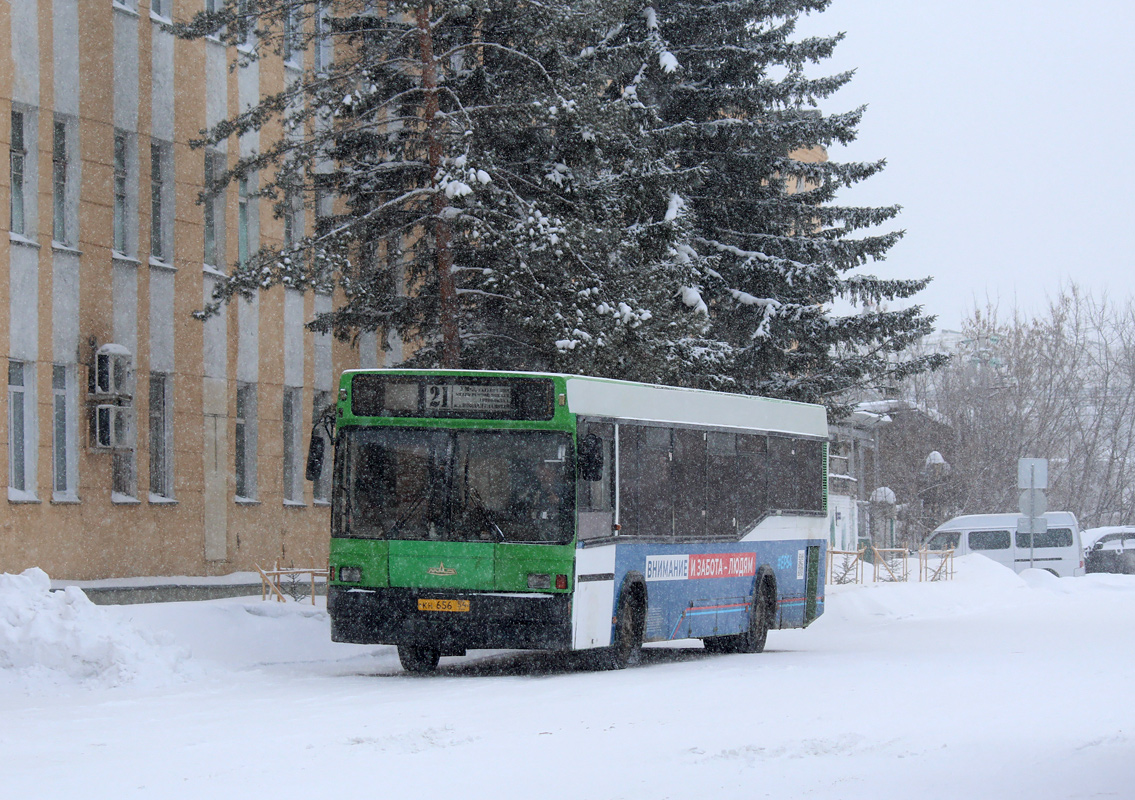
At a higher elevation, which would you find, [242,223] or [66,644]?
[242,223]

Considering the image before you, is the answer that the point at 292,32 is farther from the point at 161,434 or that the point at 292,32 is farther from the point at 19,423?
the point at 161,434

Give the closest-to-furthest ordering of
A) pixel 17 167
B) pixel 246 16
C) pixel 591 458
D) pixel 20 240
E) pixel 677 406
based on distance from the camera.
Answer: pixel 591 458, pixel 677 406, pixel 246 16, pixel 20 240, pixel 17 167

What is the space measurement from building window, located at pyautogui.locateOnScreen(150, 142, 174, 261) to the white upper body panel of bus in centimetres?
1149

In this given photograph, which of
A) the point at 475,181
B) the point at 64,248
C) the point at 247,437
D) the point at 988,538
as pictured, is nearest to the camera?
the point at 475,181

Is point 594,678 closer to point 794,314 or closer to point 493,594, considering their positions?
point 493,594

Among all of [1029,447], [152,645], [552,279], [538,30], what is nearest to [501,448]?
[152,645]

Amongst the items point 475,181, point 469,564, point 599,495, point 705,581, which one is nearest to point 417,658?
point 469,564

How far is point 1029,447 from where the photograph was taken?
68250 mm

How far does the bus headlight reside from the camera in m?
16.5

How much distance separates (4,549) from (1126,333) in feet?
191

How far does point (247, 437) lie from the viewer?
31.4m

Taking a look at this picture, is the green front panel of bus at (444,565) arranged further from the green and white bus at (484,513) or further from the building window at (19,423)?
the building window at (19,423)

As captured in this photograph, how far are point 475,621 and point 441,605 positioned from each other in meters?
0.35

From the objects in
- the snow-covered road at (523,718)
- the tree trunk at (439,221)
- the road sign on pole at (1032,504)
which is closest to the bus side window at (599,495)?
the snow-covered road at (523,718)
